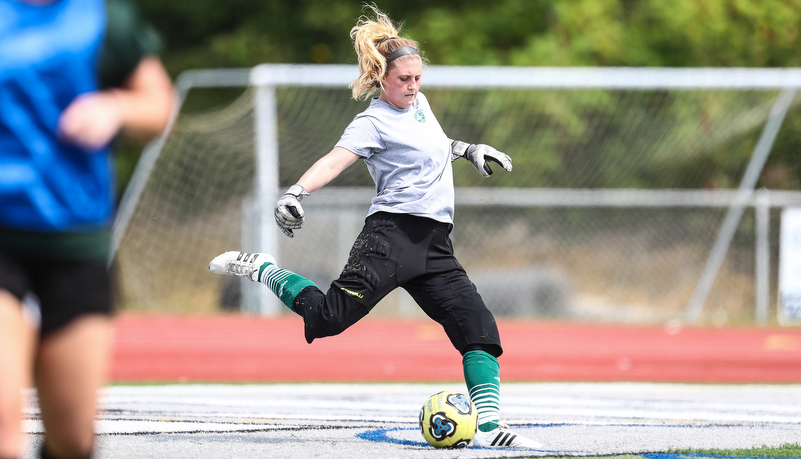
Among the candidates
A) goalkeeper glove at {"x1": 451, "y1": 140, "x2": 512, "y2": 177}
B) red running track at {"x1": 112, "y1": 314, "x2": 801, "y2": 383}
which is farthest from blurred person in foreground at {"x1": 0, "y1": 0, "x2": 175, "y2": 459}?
red running track at {"x1": 112, "y1": 314, "x2": 801, "y2": 383}

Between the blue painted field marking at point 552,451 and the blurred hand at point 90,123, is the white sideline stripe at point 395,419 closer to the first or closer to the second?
the blue painted field marking at point 552,451

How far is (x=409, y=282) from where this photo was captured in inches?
191

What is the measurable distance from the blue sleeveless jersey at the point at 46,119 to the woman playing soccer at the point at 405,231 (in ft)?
6.86

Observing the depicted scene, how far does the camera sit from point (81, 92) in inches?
99.3

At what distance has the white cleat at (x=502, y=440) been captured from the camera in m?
4.55

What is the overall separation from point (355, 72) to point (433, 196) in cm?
A: 910

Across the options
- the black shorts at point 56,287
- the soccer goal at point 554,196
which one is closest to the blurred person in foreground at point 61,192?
the black shorts at point 56,287

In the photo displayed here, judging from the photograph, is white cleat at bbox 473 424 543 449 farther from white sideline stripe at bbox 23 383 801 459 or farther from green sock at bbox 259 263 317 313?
green sock at bbox 259 263 317 313

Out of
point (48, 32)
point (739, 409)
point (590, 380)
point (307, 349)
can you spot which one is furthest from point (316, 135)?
point (48, 32)

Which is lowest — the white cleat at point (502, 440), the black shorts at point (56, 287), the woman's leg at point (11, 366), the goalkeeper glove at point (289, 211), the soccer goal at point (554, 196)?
the woman's leg at point (11, 366)

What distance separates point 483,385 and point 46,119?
267 cm

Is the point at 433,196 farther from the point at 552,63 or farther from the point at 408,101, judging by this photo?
the point at 552,63

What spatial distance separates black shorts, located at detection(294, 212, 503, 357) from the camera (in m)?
4.72

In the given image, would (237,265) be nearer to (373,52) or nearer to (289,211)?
(289,211)
